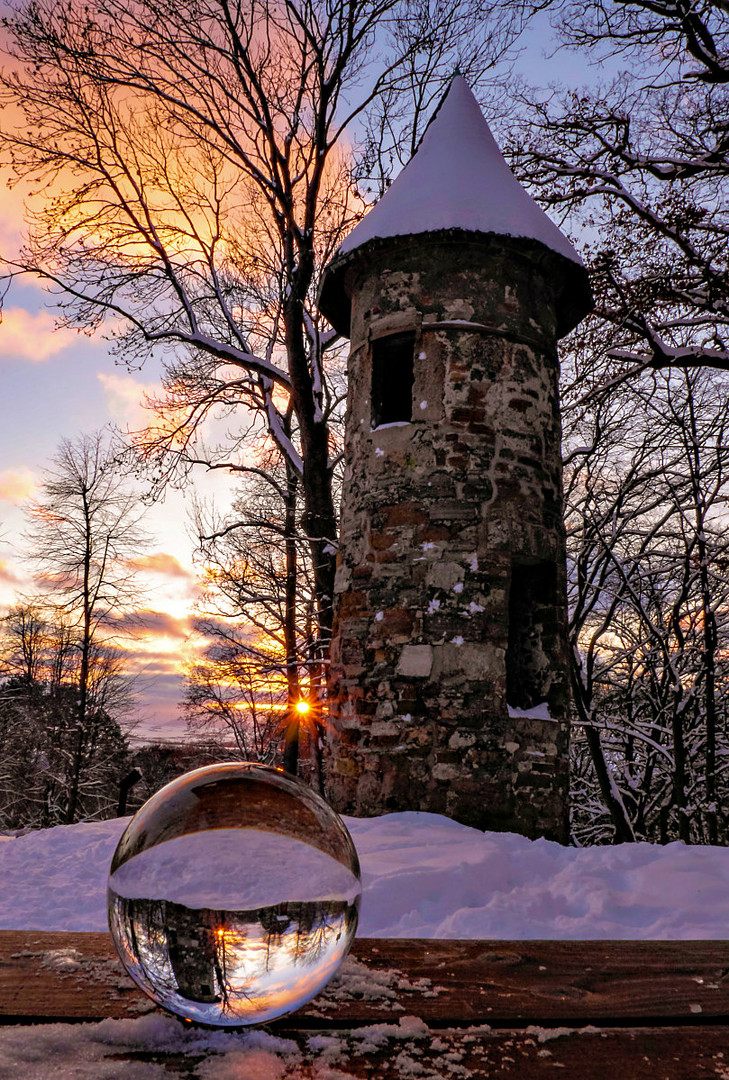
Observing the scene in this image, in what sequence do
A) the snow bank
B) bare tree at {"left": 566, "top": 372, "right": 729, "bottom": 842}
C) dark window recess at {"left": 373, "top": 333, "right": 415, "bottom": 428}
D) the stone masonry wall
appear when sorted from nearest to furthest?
the snow bank → the stone masonry wall → dark window recess at {"left": 373, "top": 333, "right": 415, "bottom": 428} → bare tree at {"left": 566, "top": 372, "right": 729, "bottom": 842}

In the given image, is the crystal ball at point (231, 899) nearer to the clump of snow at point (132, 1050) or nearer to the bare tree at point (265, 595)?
the clump of snow at point (132, 1050)

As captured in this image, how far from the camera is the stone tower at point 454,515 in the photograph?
6.62 meters

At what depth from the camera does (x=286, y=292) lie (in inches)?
524

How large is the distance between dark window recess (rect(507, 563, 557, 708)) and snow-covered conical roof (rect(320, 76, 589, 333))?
10.3 ft

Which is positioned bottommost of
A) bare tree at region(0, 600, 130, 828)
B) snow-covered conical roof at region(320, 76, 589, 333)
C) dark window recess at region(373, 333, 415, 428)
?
bare tree at region(0, 600, 130, 828)

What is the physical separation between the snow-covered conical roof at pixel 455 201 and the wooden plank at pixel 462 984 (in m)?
6.87

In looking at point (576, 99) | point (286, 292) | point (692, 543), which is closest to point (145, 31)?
point (286, 292)

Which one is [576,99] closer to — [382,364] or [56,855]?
[382,364]

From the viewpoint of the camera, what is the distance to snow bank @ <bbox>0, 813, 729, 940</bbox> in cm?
445

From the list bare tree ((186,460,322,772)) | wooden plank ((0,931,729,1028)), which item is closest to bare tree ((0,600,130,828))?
bare tree ((186,460,322,772))

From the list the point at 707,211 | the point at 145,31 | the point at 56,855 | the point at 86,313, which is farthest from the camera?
the point at 86,313

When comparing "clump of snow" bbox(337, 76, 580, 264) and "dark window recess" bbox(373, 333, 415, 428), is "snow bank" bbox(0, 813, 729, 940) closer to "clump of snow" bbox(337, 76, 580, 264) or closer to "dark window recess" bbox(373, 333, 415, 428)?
"dark window recess" bbox(373, 333, 415, 428)

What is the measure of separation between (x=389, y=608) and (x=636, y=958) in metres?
5.66

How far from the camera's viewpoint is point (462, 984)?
116cm
